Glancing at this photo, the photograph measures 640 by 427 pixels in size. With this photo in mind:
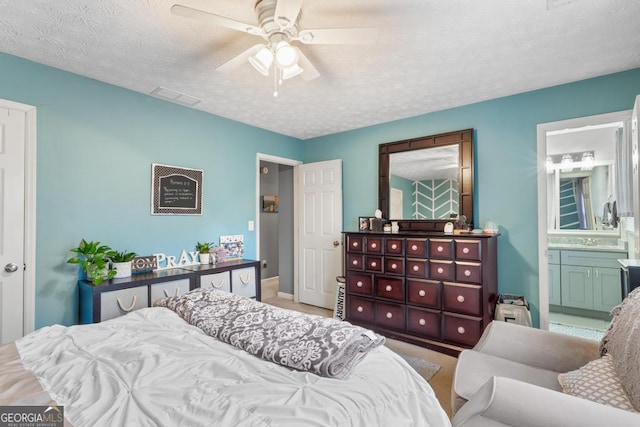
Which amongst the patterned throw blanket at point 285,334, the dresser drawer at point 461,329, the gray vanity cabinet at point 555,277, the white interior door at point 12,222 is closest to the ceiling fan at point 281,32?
the patterned throw blanket at point 285,334

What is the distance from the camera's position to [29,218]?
2.31 m

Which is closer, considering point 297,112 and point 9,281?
point 9,281

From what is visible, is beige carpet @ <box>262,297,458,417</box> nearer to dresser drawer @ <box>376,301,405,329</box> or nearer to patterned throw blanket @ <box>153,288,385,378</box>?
dresser drawer @ <box>376,301,405,329</box>

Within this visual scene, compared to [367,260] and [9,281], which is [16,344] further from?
[367,260]

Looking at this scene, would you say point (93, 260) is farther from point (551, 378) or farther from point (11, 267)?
point (551, 378)

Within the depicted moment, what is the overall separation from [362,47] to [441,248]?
6.31ft

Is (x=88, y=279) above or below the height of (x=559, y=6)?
below

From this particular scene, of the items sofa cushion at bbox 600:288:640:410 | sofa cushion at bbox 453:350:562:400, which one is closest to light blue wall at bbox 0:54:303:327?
sofa cushion at bbox 453:350:562:400

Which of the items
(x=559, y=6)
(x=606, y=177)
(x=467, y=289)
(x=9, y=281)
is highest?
(x=559, y=6)

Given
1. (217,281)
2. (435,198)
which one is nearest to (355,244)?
(435,198)

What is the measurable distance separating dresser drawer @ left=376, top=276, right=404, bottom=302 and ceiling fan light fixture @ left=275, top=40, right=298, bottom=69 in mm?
2337

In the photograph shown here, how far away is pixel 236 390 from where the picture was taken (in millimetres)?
1010

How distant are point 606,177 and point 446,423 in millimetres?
4771

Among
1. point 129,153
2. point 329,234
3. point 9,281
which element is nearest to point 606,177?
point 329,234
